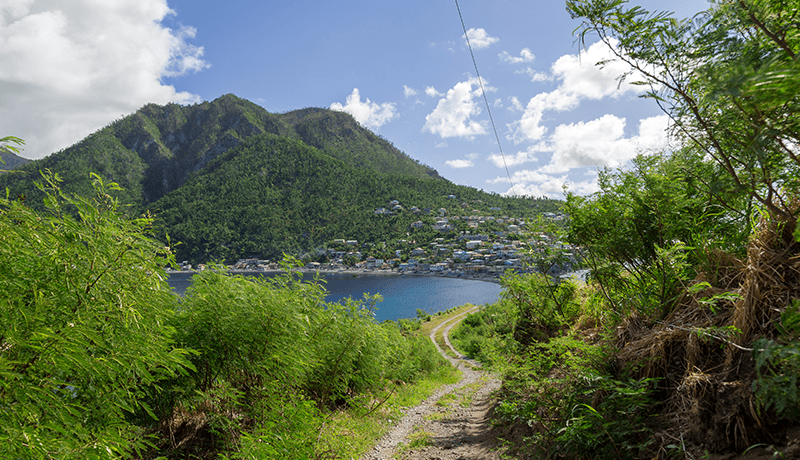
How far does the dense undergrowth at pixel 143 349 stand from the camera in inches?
70.8

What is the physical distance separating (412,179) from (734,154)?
118431 millimetres

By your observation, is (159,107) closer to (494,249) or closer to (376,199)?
(376,199)

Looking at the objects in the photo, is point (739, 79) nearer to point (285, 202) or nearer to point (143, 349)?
point (143, 349)

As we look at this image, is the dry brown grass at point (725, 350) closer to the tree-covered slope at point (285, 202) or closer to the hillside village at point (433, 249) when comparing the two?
the hillside village at point (433, 249)

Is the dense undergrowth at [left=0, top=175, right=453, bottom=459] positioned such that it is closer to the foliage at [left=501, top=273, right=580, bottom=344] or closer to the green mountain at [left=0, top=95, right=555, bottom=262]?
the foliage at [left=501, top=273, right=580, bottom=344]

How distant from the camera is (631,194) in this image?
Result: 3.52 meters

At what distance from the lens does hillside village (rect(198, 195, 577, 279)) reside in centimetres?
7500

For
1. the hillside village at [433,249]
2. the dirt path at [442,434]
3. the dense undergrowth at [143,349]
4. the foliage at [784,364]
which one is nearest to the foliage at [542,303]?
the dirt path at [442,434]

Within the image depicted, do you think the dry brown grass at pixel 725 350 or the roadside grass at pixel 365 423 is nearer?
the dry brown grass at pixel 725 350

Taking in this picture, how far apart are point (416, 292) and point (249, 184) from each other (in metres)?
79.2

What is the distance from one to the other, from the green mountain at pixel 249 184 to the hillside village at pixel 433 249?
98.1 inches

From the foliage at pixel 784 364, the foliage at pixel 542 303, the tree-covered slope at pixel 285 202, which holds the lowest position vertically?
the foliage at pixel 542 303

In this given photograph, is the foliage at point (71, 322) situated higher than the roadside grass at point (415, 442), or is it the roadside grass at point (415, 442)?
the foliage at point (71, 322)

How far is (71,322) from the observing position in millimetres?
1959
